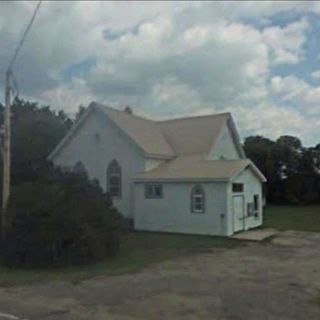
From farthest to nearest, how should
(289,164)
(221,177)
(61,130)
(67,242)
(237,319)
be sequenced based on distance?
1. (289,164)
2. (61,130)
3. (221,177)
4. (67,242)
5. (237,319)

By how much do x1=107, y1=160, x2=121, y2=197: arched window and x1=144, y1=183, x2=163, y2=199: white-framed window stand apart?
111 inches

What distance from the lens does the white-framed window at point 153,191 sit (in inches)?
1163

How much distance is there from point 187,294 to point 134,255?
759 centimetres

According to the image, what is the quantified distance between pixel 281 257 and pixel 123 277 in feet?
22.4

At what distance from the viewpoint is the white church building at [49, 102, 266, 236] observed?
2797 centimetres

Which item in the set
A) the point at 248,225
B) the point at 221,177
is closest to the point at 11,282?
the point at 221,177

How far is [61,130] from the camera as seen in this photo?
3847 cm

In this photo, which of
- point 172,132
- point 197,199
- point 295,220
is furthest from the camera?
point 172,132

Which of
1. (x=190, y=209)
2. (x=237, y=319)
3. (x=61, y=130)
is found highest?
(x=61, y=130)

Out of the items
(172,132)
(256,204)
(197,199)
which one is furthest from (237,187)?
(172,132)

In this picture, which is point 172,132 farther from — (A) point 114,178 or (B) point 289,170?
(B) point 289,170

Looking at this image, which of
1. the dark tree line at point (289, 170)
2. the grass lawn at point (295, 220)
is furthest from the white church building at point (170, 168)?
the dark tree line at point (289, 170)

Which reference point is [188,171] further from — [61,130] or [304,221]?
[61,130]

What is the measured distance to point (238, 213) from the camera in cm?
2861
